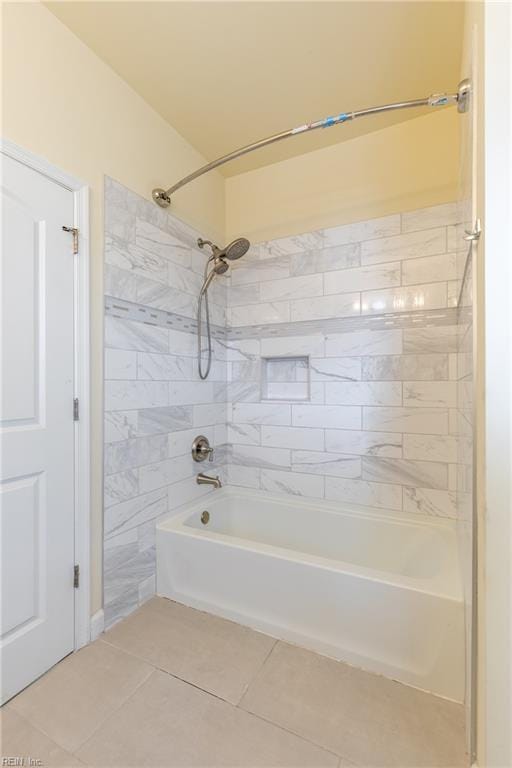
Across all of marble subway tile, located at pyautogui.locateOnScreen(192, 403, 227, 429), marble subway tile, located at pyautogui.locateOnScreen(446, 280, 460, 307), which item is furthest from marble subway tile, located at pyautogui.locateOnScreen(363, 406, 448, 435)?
marble subway tile, located at pyautogui.locateOnScreen(192, 403, 227, 429)

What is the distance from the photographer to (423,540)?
173 centimetres

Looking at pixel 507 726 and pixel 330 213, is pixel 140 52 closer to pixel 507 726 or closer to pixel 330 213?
pixel 330 213

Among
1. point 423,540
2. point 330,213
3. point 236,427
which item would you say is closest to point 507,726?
point 423,540

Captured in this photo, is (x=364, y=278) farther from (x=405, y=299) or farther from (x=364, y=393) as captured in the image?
(x=364, y=393)

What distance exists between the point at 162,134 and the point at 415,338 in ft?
6.12

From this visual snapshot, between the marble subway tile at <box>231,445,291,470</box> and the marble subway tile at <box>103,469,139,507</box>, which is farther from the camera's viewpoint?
the marble subway tile at <box>231,445,291,470</box>

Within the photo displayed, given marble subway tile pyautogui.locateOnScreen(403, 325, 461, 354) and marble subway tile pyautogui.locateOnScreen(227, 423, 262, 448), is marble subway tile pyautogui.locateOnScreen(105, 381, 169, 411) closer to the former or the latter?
marble subway tile pyautogui.locateOnScreen(227, 423, 262, 448)

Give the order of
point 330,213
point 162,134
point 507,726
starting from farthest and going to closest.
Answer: point 330,213 → point 162,134 → point 507,726

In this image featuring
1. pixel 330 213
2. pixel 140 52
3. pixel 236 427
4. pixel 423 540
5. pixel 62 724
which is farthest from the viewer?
pixel 236 427

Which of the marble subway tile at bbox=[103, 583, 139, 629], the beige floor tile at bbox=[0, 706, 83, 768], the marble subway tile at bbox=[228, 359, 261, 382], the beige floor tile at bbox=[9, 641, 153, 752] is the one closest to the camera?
the beige floor tile at bbox=[0, 706, 83, 768]

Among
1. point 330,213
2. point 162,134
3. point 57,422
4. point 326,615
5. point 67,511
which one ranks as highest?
point 162,134

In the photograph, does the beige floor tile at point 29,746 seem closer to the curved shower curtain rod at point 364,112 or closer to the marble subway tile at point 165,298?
the marble subway tile at point 165,298

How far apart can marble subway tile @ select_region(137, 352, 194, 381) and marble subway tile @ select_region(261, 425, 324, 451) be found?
686mm

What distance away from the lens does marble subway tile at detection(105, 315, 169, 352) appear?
→ 1.55m
